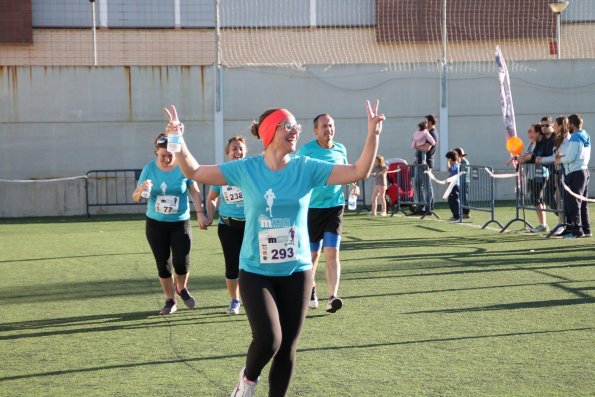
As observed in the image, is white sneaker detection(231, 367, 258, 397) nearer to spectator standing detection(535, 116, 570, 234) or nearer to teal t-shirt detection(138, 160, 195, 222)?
teal t-shirt detection(138, 160, 195, 222)

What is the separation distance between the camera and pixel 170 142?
5.81 metres

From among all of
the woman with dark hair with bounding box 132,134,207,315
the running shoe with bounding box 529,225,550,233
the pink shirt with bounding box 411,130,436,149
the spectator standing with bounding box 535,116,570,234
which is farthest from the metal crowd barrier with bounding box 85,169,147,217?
the woman with dark hair with bounding box 132,134,207,315

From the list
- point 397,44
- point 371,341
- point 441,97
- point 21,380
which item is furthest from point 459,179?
point 21,380

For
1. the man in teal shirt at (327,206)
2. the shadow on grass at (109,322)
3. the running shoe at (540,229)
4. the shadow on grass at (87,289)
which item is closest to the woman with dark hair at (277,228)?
the shadow on grass at (109,322)

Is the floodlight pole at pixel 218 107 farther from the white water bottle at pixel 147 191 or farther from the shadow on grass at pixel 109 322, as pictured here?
the white water bottle at pixel 147 191

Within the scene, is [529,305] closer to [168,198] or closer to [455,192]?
[168,198]

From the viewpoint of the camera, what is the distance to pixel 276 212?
231 inches

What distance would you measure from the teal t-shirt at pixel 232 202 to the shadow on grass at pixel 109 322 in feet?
3.24

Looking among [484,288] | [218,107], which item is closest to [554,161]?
[484,288]

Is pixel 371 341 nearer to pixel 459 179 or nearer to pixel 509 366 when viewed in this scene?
pixel 509 366

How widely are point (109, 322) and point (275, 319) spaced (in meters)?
4.14

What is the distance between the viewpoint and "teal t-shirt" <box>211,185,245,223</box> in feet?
31.0

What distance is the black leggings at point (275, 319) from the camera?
18.5 ft

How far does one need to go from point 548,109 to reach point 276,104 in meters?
7.02
